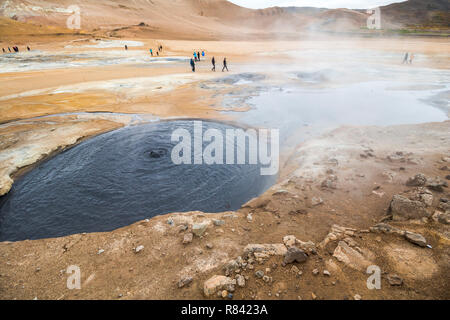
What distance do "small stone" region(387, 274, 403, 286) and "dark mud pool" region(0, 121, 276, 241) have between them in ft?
12.4

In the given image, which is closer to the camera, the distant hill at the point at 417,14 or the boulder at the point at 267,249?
the boulder at the point at 267,249

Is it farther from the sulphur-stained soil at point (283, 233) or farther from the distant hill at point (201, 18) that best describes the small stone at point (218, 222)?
the distant hill at point (201, 18)

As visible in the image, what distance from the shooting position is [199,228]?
4789 millimetres

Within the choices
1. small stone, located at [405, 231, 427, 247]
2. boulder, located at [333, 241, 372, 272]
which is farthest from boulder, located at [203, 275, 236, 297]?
small stone, located at [405, 231, 427, 247]

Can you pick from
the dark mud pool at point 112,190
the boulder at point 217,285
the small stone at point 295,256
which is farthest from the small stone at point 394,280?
the dark mud pool at point 112,190

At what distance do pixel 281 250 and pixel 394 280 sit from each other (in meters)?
1.68

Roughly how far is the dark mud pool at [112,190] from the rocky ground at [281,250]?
0.86 m

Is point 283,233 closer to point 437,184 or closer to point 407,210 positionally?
point 407,210

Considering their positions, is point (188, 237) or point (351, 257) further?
point (188, 237)

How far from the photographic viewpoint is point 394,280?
3320mm

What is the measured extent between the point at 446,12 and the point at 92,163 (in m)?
120

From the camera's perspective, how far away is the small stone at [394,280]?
3.28 meters

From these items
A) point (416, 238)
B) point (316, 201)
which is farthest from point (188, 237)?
point (416, 238)

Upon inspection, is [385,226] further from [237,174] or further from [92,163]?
[92,163]
